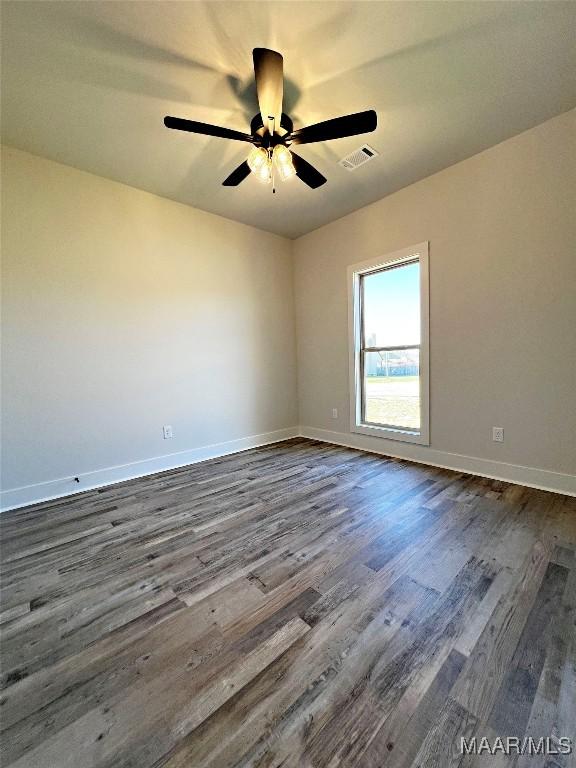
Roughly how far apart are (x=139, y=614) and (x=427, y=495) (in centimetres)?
200

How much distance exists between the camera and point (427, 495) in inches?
88.5

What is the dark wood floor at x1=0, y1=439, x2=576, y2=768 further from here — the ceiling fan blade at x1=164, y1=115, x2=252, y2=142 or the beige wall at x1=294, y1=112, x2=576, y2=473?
the ceiling fan blade at x1=164, y1=115, x2=252, y2=142

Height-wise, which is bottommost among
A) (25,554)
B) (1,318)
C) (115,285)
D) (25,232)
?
(25,554)

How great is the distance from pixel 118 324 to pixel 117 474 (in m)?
1.44

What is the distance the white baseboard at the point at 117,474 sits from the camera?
233cm

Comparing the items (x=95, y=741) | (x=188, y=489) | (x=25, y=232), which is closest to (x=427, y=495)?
(x=188, y=489)

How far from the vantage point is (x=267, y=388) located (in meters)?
3.96

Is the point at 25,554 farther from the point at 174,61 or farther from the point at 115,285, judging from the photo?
the point at 174,61

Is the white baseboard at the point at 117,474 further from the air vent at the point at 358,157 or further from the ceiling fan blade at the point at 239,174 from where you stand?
the air vent at the point at 358,157

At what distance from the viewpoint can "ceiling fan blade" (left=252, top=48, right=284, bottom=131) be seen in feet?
4.85

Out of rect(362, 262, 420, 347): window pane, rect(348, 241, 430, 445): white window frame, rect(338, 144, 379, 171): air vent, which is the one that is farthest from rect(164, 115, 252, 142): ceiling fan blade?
rect(362, 262, 420, 347): window pane

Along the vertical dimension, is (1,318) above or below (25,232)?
below

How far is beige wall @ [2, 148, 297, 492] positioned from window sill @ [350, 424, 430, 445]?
1.28 metres

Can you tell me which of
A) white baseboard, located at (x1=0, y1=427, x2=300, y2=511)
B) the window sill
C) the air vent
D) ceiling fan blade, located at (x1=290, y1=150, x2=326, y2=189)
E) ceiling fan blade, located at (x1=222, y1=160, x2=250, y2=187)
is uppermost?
the air vent
